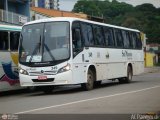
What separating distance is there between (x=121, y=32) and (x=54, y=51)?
8445mm

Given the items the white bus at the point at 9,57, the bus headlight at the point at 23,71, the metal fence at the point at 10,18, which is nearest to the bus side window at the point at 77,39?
the bus headlight at the point at 23,71

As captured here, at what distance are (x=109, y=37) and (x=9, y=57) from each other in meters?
6.04

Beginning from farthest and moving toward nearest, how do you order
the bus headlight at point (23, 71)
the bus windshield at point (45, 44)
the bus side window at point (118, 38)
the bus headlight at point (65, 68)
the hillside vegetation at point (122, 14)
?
the hillside vegetation at point (122, 14)
the bus side window at point (118, 38)
the bus headlight at point (23, 71)
the bus windshield at point (45, 44)
the bus headlight at point (65, 68)

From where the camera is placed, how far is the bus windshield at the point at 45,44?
66.1 feet

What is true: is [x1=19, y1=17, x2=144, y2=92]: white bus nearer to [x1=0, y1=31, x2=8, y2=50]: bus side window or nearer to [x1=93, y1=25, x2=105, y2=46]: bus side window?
[x1=93, y1=25, x2=105, y2=46]: bus side window

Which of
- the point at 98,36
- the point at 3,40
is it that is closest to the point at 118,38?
the point at 98,36

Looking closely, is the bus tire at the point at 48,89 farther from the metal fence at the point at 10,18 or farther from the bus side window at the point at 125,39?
the metal fence at the point at 10,18

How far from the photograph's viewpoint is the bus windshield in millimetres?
20141

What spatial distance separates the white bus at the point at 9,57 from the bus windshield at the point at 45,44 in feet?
2.35

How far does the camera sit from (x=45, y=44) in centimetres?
2039

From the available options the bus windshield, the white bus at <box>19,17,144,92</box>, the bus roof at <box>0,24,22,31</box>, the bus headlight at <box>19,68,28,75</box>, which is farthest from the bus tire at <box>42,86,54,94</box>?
the bus roof at <box>0,24,22,31</box>

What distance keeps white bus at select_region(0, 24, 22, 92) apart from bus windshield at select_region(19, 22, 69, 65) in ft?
2.35

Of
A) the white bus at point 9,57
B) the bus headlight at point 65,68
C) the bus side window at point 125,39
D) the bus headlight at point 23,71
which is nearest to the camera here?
the bus headlight at point 65,68

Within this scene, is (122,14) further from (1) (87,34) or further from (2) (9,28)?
(2) (9,28)
